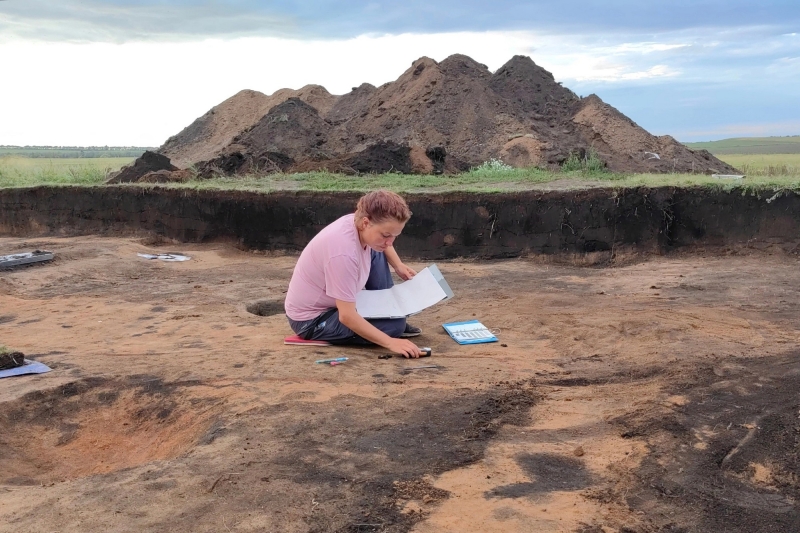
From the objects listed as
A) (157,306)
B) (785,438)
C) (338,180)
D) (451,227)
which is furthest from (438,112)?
(785,438)

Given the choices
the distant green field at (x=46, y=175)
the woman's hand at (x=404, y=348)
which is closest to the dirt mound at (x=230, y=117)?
the distant green field at (x=46, y=175)

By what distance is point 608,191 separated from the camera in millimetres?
8953

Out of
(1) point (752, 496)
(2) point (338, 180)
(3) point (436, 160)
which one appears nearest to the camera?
(1) point (752, 496)

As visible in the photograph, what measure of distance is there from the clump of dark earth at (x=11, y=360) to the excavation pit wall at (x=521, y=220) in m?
5.51

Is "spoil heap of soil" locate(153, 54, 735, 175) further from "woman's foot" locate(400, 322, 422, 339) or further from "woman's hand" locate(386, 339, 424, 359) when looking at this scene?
"woman's hand" locate(386, 339, 424, 359)

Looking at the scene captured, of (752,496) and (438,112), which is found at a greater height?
(438,112)

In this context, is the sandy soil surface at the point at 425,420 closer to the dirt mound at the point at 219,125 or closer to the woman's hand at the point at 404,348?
the woman's hand at the point at 404,348

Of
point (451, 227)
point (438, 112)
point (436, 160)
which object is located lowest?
point (451, 227)

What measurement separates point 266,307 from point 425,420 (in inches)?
143

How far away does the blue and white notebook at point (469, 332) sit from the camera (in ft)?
17.2

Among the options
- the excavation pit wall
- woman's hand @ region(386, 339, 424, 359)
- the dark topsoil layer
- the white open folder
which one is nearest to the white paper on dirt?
the white open folder

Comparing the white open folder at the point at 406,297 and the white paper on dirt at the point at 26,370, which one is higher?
the white open folder at the point at 406,297

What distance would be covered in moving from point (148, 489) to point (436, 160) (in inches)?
474

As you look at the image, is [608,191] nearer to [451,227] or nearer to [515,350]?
[451,227]
